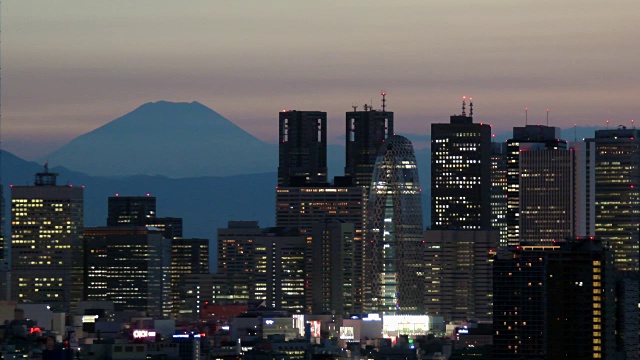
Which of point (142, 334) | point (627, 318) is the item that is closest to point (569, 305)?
point (627, 318)

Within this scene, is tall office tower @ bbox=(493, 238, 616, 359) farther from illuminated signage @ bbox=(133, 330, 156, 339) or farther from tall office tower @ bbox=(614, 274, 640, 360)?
illuminated signage @ bbox=(133, 330, 156, 339)

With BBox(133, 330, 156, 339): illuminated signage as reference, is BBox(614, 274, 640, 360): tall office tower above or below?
above

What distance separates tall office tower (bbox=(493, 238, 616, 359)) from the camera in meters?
133

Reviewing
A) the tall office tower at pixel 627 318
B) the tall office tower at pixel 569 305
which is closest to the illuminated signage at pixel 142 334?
the tall office tower at pixel 627 318

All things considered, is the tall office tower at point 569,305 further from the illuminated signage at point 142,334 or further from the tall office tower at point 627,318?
the illuminated signage at point 142,334

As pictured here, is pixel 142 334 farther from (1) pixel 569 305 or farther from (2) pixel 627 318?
(1) pixel 569 305

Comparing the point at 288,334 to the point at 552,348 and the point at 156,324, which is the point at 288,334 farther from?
the point at 552,348

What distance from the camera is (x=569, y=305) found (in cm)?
13400

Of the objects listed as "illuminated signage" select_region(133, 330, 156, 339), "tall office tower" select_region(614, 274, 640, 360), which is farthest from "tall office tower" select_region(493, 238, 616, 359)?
"illuminated signage" select_region(133, 330, 156, 339)

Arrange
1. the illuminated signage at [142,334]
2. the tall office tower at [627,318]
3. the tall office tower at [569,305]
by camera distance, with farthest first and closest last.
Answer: the illuminated signage at [142,334]
the tall office tower at [627,318]
the tall office tower at [569,305]

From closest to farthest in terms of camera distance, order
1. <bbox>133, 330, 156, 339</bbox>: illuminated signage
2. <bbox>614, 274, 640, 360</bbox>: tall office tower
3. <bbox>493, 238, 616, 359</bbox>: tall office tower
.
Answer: <bbox>493, 238, 616, 359</bbox>: tall office tower < <bbox>614, 274, 640, 360</bbox>: tall office tower < <bbox>133, 330, 156, 339</bbox>: illuminated signage

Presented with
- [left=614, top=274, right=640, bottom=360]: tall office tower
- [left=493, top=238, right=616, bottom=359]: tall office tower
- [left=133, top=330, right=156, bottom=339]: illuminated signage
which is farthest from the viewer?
[left=133, top=330, right=156, bottom=339]: illuminated signage

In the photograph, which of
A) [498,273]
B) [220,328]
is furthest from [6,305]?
[498,273]

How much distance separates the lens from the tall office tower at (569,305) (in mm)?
133250
